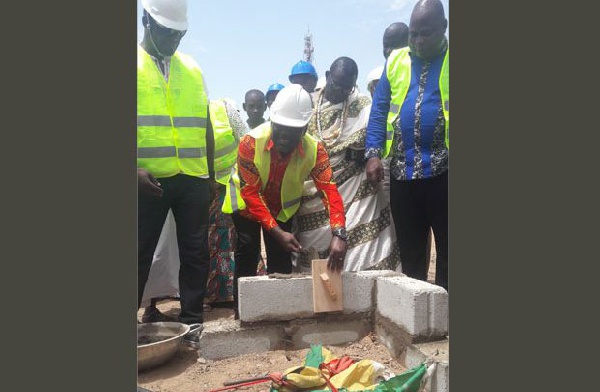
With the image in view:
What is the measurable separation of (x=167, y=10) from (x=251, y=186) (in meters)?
1.26

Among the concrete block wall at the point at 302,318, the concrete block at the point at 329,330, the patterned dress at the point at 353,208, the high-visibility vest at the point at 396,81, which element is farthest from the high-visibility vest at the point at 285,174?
the concrete block at the point at 329,330

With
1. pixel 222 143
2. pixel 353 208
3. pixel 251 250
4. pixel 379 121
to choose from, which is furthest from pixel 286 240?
pixel 222 143

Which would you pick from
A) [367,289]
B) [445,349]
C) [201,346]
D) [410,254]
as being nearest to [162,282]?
[201,346]

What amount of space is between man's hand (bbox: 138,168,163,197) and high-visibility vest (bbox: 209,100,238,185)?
116 centimetres

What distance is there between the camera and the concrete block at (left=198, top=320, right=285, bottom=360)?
3.46 metres

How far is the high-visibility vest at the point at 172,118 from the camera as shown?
328 centimetres

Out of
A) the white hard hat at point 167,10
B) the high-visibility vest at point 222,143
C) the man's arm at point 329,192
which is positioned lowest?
the man's arm at point 329,192

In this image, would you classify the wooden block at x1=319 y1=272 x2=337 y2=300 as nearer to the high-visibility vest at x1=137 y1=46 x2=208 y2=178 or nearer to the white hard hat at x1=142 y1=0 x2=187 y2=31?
the high-visibility vest at x1=137 y1=46 x2=208 y2=178

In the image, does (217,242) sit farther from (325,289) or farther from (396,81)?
(396,81)

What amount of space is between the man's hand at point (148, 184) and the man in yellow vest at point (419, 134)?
150 centimetres

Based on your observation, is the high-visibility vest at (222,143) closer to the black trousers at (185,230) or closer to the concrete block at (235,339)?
the black trousers at (185,230)

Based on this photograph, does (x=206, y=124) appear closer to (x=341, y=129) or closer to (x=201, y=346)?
(x=341, y=129)

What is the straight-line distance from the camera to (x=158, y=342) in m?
3.19

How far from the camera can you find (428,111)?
342 cm
